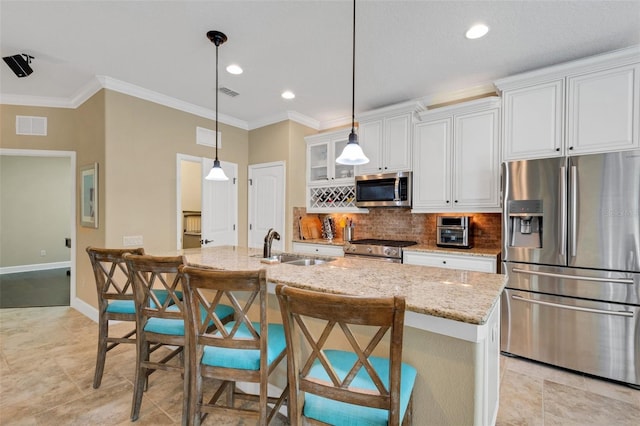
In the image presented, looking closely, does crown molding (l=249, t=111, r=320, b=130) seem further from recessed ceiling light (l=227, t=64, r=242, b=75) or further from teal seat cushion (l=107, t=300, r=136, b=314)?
teal seat cushion (l=107, t=300, r=136, b=314)

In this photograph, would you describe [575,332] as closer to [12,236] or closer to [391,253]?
[391,253]

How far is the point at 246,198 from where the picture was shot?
488cm

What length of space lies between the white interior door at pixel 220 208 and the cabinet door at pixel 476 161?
10.3 feet

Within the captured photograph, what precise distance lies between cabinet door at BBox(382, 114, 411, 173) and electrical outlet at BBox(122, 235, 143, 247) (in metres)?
3.17

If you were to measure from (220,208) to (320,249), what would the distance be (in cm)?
162

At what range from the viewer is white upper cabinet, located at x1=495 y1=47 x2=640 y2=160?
245cm

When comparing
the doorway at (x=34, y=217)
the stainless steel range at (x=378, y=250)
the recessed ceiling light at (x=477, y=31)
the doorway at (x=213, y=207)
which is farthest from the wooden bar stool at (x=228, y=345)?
the doorway at (x=34, y=217)

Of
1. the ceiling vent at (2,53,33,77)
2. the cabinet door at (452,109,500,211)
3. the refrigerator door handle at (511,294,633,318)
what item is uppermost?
the ceiling vent at (2,53,33,77)

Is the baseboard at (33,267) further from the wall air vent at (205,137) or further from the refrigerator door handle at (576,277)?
the refrigerator door handle at (576,277)

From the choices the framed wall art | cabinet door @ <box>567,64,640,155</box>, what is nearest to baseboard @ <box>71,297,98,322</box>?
the framed wall art

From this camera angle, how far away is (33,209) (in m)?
6.34

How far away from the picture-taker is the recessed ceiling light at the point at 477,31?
7.68 feet

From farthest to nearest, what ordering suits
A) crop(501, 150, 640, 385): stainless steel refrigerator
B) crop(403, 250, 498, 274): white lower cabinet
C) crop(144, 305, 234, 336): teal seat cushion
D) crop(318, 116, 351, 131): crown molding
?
crop(318, 116, 351, 131): crown molding
crop(403, 250, 498, 274): white lower cabinet
crop(501, 150, 640, 385): stainless steel refrigerator
crop(144, 305, 234, 336): teal seat cushion

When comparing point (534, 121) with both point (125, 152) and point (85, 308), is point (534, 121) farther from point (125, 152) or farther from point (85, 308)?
point (85, 308)
